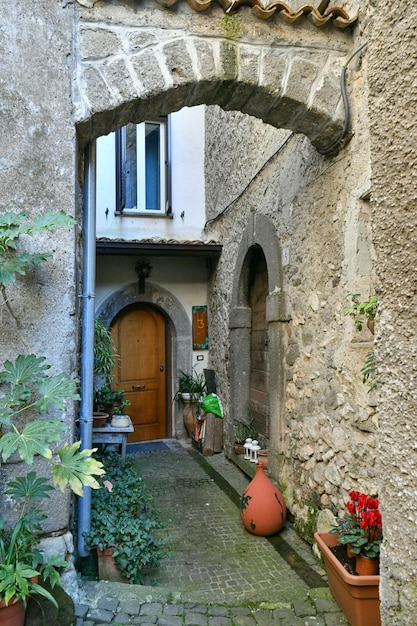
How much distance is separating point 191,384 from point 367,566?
4408mm

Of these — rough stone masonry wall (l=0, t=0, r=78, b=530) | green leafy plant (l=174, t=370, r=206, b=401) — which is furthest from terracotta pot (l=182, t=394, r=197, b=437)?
rough stone masonry wall (l=0, t=0, r=78, b=530)

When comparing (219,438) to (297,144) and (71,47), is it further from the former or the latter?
(71,47)

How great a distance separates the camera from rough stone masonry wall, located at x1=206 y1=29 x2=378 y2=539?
2.60m

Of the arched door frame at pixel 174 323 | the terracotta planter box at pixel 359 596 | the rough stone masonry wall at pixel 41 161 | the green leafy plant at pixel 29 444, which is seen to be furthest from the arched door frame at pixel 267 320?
the green leafy plant at pixel 29 444

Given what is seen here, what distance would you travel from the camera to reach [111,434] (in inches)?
164

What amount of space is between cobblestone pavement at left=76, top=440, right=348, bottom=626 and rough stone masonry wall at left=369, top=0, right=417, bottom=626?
153cm

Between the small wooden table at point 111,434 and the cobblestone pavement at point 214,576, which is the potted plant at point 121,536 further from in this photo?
the small wooden table at point 111,434

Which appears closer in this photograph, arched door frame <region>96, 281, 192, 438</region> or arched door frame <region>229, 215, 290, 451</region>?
arched door frame <region>229, 215, 290, 451</region>

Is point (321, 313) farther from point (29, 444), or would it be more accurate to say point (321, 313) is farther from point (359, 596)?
point (29, 444)

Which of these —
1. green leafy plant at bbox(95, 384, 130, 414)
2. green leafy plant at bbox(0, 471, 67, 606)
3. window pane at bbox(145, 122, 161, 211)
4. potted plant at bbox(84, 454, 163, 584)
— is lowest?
potted plant at bbox(84, 454, 163, 584)

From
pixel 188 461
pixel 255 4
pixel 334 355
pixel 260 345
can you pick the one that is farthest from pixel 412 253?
pixel 188 461

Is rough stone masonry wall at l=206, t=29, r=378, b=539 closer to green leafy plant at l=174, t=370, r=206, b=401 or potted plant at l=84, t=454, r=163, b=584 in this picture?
potted plant at l=84, t=454, r=163, b=584

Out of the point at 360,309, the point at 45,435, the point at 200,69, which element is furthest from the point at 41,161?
the point at 360,309

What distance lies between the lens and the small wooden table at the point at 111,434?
160 inches
